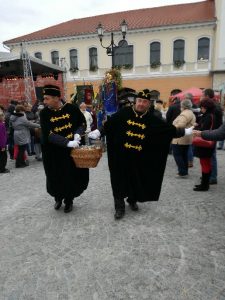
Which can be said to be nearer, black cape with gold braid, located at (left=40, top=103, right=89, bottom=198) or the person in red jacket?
black cape with gold braid, located at (left=40, top=103, right=89, bottom=198)

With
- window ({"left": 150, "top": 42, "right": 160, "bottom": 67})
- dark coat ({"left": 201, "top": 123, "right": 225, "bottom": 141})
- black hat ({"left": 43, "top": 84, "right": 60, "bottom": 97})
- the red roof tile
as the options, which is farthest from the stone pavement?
the red roof tile

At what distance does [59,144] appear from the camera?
4.29 m

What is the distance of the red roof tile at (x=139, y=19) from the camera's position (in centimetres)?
2689

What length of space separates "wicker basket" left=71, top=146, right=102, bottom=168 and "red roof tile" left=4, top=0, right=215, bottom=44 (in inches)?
996

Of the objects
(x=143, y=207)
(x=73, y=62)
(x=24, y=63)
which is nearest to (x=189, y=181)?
(x=143, y=207)

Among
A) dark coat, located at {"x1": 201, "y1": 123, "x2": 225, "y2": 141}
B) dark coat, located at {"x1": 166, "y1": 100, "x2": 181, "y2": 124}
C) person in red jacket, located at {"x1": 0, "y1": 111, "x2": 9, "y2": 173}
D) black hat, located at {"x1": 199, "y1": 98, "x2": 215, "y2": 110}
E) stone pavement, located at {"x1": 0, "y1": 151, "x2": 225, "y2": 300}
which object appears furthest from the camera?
dark coat, located at {"x1": 166, "y1": 100, "x2": 181, "y2": 124}

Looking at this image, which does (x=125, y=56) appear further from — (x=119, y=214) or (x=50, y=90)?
(x=119, y=214)

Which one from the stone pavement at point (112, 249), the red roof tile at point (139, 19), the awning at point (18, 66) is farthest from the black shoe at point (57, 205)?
the red roof tile at point (139, 19)

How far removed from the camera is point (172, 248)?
11.5ft

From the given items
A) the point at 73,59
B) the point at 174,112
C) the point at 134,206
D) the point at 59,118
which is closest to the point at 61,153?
the point at 59,118

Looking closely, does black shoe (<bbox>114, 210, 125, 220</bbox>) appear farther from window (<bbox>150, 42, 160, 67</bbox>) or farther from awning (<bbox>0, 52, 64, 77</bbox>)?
window (<bbox>150, 42, 160, 67</bbox>)

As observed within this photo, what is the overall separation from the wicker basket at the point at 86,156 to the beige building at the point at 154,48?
68.2 feet

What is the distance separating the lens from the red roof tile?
26891mm

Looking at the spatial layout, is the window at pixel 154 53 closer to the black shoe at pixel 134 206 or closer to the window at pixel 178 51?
the window at pixel 178 51
